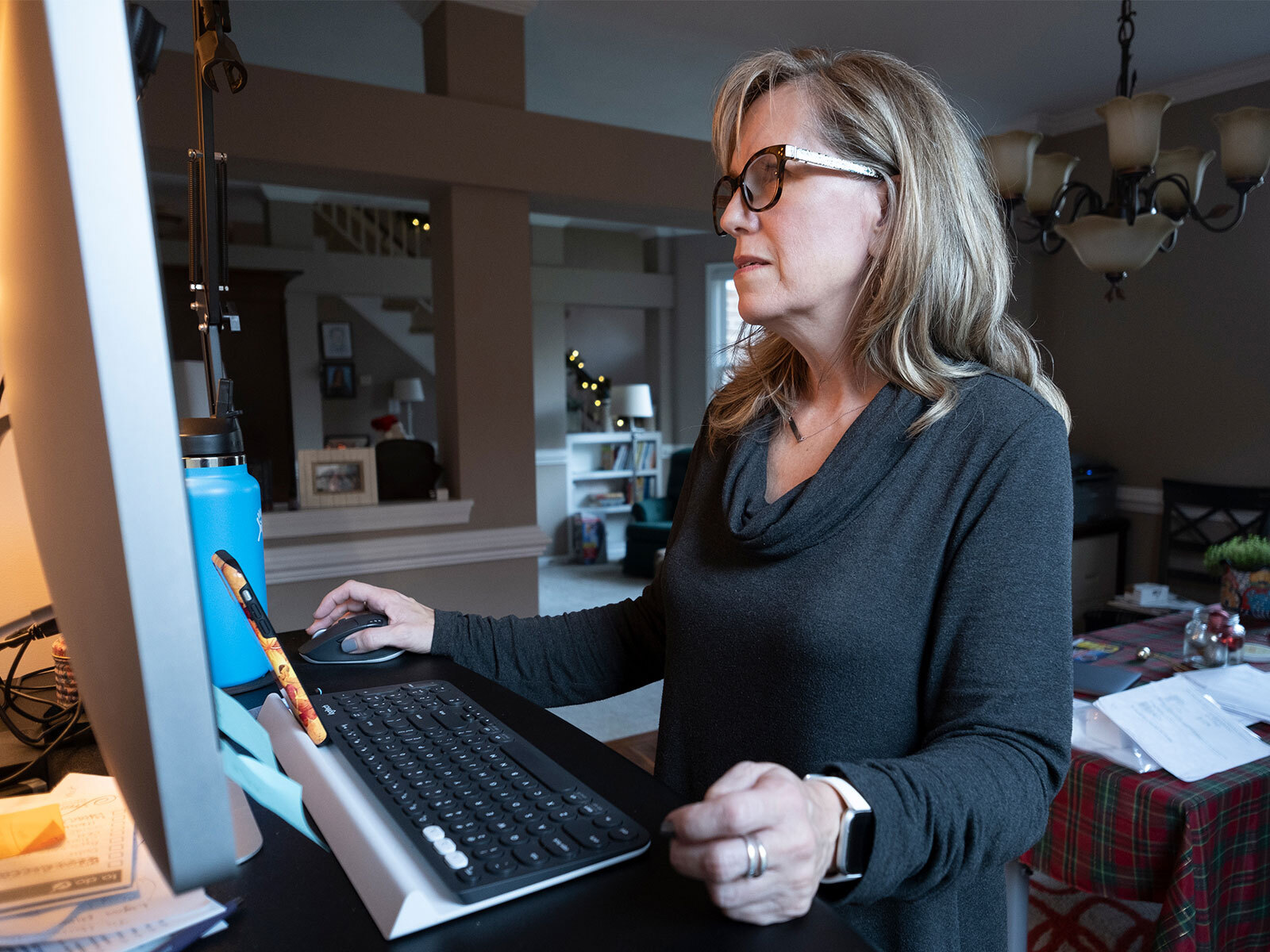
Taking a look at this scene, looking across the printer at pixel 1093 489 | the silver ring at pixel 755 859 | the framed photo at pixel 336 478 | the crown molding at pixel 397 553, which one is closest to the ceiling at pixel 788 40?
the framed photo at pixel 336 478

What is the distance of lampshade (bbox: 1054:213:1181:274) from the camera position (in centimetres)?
240

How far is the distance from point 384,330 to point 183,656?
791cm

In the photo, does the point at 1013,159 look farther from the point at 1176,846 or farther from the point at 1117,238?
the point at 1176,846

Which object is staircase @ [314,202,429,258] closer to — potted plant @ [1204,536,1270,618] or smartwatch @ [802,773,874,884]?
potted plant @ [1204,536,1270,618]

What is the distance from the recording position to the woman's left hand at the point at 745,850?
460 millimetres

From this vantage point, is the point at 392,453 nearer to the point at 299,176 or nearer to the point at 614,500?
the point at 299,176

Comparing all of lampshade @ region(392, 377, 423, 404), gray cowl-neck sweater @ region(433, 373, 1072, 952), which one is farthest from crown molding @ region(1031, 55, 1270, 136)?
lampshade @ region(392, 377, 423, 404)

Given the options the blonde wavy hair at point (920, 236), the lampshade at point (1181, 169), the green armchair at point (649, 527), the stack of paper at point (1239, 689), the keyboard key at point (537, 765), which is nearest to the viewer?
the keyboard key at point (537, 765)

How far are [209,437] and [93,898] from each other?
1.53 ft

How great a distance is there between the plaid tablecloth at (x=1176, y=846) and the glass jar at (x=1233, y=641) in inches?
15.1

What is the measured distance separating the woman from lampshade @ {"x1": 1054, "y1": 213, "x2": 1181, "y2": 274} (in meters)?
1.80

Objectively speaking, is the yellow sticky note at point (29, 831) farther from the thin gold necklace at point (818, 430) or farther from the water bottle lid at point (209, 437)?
the thin gold necklace at point (818, 430)

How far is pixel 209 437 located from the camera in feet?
2.73

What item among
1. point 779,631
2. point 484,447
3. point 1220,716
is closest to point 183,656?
point 779,631
